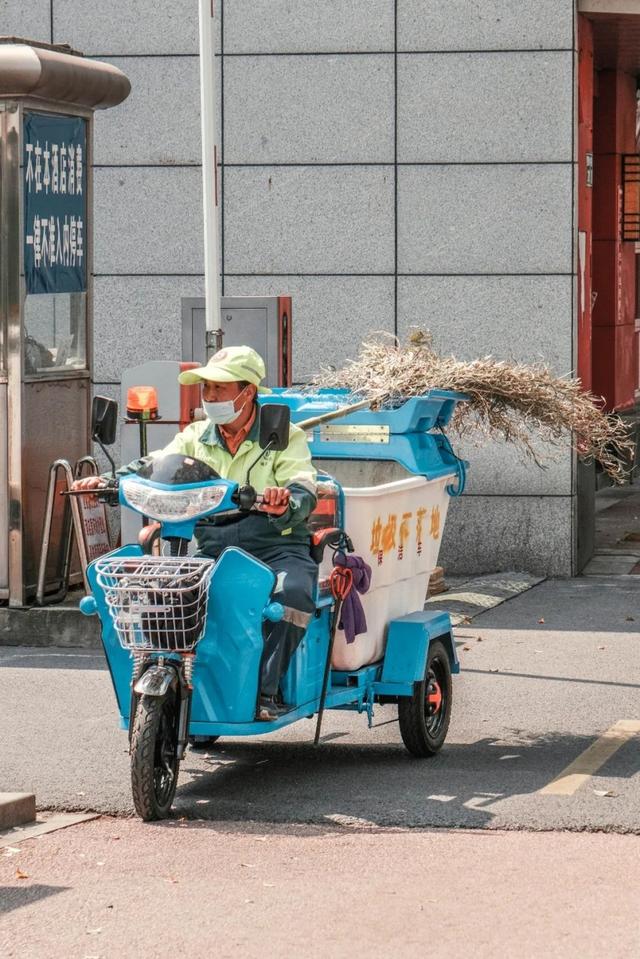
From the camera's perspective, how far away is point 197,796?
687 cm

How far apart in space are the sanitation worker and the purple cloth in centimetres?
29

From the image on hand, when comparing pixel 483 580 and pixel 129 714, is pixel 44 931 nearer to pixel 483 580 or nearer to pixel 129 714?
pixel 129 714

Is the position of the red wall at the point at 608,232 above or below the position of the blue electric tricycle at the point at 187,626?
above

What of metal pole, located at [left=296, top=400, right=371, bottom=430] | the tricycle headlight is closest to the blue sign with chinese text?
metal pole, located at [left=296, top=400, right=371, bottom=430]

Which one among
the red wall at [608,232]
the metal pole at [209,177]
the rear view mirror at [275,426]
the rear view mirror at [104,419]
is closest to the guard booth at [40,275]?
the metal pole at [209,177]

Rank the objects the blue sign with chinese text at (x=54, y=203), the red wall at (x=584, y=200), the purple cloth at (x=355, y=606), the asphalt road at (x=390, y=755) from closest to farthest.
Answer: the asphalt road at (x=390, y=755), the purple cloth at (x=355, y=606), the blue sign with chinese text at (x=54, y=203), the red wall at (x=584, y=200)

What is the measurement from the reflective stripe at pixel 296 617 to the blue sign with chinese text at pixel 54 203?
14.3 ft

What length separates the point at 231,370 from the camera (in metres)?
6.88

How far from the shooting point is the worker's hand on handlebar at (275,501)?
21.1 feet

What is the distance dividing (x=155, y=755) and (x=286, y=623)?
2.25 ft

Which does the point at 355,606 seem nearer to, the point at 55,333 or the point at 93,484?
the point at 93,484

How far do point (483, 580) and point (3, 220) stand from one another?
4309 millimetres

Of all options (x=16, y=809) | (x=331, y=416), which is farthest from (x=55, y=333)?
(x=16, y=809)

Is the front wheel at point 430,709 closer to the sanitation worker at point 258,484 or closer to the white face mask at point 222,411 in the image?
the sanitation worker at point 258,484
